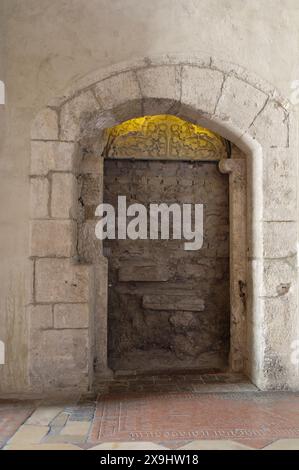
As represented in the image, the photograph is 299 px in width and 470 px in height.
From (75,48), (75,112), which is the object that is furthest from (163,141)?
(75,48)

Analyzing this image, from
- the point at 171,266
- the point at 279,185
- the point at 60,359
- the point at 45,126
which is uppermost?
the point at 45,126

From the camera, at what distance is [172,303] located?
4.07 m

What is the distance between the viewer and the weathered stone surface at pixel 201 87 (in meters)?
3.26

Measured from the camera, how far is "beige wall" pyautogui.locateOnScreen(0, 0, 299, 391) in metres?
3.12

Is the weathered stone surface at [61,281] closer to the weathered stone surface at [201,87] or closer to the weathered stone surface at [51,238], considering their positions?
the weathered stone surface at [51,238]

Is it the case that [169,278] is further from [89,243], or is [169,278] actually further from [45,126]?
[45,126]

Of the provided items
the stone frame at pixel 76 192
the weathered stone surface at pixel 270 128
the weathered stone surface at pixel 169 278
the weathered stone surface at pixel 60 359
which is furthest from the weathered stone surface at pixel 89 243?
the weathered stone surface at pixel 270 128

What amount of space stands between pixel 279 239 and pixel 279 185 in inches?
17.5

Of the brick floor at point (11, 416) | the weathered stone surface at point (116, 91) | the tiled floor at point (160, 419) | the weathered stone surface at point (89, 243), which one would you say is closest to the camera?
the tiled floor at point (160, 419)

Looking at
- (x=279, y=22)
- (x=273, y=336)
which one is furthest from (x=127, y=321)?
(x=279, y=22)

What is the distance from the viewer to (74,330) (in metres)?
3.14

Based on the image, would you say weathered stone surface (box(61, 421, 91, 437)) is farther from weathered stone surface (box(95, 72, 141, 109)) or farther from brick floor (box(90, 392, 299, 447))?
weathered stone surface (box(95, 72, 141, 109))

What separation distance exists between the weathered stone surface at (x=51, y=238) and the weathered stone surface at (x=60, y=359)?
24.2 inches
